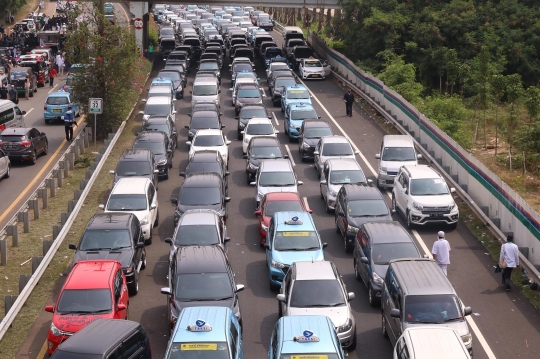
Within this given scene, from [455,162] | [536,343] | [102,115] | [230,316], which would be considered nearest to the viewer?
[230,316]

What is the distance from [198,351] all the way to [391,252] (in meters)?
7.10

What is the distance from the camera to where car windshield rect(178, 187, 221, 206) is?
25.4 meters

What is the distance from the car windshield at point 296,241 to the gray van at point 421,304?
3887 mm

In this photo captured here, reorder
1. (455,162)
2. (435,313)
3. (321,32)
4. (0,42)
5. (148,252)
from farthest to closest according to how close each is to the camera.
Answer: (321,32)
(0,42)
(455,162)
(148,252)
(435,313)

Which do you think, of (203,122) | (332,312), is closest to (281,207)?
(332,312)

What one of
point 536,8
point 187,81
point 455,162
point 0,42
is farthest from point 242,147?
point 0,42

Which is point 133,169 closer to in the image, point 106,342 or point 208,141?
point 208,141

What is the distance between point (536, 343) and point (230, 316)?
6.68 metres

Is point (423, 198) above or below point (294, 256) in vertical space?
above

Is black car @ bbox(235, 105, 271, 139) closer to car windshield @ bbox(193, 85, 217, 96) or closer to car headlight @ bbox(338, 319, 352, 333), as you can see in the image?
car windshield @ bbox(193, 85, 217, 96)

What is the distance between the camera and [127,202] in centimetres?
2498

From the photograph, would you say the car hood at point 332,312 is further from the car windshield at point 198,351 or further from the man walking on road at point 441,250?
the man walking on road at point 441,250

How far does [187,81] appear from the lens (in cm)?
5466

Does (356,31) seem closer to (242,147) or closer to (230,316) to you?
(242,147)
